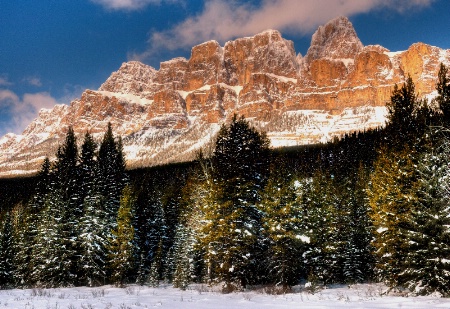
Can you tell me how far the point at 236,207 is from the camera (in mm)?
24344

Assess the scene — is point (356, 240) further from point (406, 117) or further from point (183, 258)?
point (183, 258)

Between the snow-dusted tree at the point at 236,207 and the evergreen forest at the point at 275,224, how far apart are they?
0.08m

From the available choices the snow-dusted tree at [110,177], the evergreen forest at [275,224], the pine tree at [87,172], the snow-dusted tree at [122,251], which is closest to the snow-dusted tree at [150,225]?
the evergreen forest at [275,224]

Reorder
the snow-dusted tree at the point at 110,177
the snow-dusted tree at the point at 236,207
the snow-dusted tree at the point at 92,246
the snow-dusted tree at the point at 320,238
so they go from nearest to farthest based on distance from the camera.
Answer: the snow-dusted tree at the point at 236,207 < the snow-dusted tree at the point at 320,238 < the snow-dusted tree at the point at 92,246 < the snow-dusted tree at the point at 110,177

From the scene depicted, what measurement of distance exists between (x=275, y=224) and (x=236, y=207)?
301 centimetres

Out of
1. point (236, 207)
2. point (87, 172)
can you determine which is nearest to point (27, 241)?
point (87, 172)

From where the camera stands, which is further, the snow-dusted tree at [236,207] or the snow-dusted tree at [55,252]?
the snow-dusted tree at [55,252]

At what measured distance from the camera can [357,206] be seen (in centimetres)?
3725

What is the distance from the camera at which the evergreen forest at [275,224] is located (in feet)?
57.4

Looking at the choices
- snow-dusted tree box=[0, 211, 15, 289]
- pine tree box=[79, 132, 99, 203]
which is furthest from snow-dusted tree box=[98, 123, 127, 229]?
snow-dusted tree box=[0, 211, 15, 289]

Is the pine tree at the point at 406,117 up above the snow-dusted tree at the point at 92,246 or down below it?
above

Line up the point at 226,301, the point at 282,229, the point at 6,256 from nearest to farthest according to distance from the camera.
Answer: the point at 226,301, the point at 282,229, the point at 6,256

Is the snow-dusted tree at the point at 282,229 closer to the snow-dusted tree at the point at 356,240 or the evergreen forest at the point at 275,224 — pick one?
the evergreen forest at the point at 275,224

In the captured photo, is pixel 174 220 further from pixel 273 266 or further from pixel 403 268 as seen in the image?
pixel 403 268
